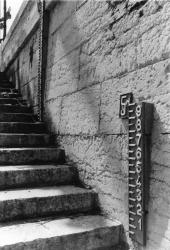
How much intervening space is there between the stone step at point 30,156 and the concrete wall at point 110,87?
0.16 meters

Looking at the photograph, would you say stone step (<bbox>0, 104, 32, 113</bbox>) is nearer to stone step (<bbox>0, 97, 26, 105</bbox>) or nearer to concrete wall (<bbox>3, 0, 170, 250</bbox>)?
stone step (<bbox>0, 97, 26, 105</bbox>)

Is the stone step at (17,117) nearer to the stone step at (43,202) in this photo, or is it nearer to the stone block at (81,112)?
A: the stone block at (81,112)

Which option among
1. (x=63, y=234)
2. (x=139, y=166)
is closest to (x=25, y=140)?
(x=63, y=234)

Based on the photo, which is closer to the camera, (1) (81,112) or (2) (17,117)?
(1) (81,112)

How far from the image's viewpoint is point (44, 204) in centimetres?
285

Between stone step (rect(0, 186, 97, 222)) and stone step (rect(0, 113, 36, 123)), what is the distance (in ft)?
6.09

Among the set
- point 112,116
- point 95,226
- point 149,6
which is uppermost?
point 149,6

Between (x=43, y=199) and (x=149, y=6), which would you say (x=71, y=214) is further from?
(x=149, y=6)

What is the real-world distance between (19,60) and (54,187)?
4.21 m

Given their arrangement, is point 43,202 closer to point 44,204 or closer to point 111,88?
point 44,204

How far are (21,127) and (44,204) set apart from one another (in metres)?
1.85

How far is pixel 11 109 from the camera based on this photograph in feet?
17.0

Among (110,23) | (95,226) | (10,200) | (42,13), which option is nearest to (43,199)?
(10,200)

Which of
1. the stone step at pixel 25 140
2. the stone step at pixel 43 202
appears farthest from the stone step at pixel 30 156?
the stone step at pixel 43 202
